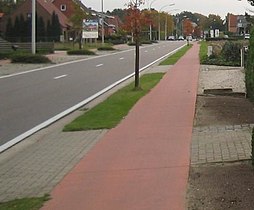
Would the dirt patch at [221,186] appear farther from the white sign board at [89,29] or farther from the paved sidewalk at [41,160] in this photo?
the white sign board at [89,29]

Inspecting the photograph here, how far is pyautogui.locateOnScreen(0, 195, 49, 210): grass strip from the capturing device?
19.4 ft

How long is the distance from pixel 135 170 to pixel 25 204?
5.91 feet

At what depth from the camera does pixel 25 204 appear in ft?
19.7

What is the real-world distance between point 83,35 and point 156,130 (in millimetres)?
60597

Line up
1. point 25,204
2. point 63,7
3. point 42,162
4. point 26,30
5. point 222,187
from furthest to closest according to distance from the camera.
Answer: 1. point 63,7
2. point 26,30
3. point 42,162
4. point 222,187
5. point 25,204

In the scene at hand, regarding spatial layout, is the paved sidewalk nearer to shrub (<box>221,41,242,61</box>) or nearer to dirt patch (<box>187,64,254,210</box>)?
dirt patch (<box>187,64,254,210</box>)

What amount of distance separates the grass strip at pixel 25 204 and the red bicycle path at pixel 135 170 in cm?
11

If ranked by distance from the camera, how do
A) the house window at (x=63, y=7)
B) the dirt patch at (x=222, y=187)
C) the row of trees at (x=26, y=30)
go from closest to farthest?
1. the dirt patch at (x=222, y=187)
2. the row of trees at (x=26, y=30)
3. the house window at (x=63, y=7)

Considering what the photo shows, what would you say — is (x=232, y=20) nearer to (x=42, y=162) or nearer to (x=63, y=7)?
(x=63, y=7)

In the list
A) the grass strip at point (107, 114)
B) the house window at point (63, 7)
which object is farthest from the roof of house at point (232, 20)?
the grass strip at point (107, 114)

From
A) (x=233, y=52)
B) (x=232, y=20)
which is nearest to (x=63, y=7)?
(x=232, y=20)

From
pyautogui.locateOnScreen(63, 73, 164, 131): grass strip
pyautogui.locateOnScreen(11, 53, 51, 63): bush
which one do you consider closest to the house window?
pyautogui.locateOnScreen(11, 53, 51, 63): bush

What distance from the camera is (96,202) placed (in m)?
5.88

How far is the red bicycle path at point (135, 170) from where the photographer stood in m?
5.88
